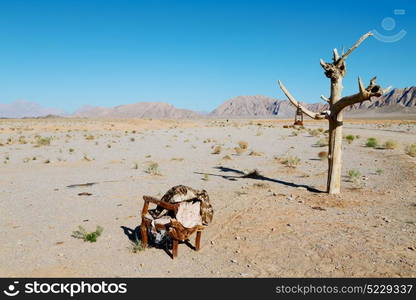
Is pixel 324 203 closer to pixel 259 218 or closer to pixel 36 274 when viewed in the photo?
pixel 259 218

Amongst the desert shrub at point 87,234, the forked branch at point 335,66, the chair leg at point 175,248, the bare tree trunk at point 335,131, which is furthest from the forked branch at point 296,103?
the desert shrub at point 87,234

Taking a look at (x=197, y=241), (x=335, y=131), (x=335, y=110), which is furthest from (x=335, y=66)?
(x=197, y=241)

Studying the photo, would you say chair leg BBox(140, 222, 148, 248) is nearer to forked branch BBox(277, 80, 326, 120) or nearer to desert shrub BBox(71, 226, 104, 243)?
desert shrub BBox(71, 226, 104, 243)

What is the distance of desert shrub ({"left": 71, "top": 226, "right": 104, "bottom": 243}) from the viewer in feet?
25.1

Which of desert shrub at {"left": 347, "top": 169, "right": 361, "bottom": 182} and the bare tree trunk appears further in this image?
desert shrub at {"left": 347, "top": 169, "right": 361, "bottom": 182}

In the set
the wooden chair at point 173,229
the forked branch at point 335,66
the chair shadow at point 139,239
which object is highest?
the forked branch at point 335,66

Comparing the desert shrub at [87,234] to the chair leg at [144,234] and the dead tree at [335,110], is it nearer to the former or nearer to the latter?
the chair leg at [144,234]

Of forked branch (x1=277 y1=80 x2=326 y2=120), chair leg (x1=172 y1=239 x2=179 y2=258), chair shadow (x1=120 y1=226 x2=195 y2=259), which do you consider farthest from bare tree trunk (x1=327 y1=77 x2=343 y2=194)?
chair leg (x1=172 y1=239 x2=179 y2=258)

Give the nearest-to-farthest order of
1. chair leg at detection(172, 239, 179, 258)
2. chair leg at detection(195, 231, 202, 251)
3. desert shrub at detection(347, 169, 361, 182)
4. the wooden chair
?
the wooden chair < chair leg at detection(172, 239, 179, 258) < chair leg at detection(195, 231, 202, 251) < desert shrub at detection(347, 169, 361, 182)

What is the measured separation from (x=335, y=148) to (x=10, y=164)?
1551cm

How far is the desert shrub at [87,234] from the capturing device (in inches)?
301

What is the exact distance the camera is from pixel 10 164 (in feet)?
61.4

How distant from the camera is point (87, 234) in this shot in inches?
305

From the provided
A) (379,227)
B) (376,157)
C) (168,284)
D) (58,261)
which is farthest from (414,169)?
(58,261)
